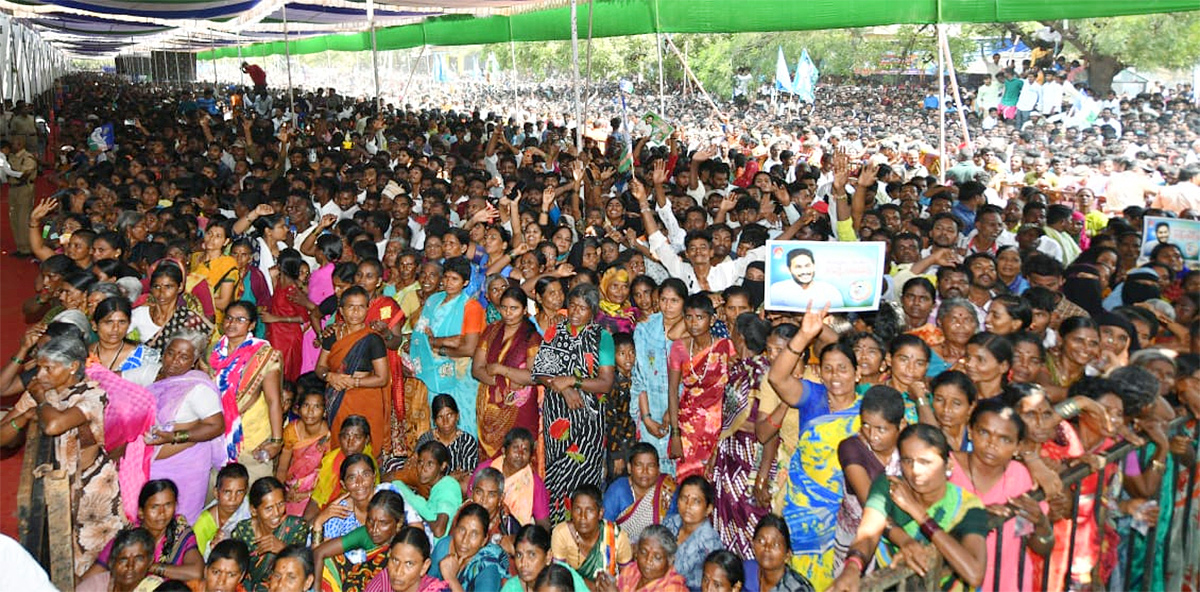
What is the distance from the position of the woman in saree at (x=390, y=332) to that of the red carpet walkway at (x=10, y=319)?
1.68 metres

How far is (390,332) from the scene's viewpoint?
5.31 metres

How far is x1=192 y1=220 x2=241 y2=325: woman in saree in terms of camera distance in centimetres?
576

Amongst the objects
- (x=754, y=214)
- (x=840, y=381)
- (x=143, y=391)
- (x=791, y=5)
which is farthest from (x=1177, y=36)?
(x=143, y=391)

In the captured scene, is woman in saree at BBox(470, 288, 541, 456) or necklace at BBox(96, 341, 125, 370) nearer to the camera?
necklace at BBox(96, 341, 125, 370)

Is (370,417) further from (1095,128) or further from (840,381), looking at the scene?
(1095,128)

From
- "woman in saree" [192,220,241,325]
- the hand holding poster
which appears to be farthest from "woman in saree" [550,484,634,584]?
"woman in saree" [192,220,241,325]

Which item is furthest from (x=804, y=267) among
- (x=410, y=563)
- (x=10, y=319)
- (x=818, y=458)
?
(x=10, y=319)

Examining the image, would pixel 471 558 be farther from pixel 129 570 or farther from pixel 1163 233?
pixel 1163 233

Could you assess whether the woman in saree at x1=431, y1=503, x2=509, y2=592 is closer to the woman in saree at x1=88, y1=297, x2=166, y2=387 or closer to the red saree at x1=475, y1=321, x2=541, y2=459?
the red saree at x1=475, y1=321, x2=541, y2=459

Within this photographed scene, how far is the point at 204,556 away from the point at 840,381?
8.31 feet

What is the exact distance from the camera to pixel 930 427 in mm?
3057

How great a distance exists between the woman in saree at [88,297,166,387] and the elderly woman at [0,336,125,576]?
42 cm

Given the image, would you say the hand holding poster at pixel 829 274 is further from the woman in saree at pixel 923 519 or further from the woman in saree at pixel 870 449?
the woman in saree at pixel 923 519

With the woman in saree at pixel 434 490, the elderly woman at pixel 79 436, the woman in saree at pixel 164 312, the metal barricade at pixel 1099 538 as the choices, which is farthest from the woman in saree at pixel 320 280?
the metal barricade at pixel 1099 538
